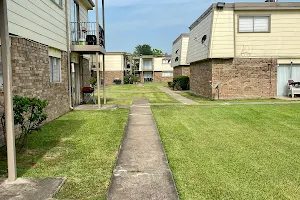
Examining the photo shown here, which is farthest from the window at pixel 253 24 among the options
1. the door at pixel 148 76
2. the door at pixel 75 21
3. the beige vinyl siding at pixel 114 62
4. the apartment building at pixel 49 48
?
the door at pixel 148 76

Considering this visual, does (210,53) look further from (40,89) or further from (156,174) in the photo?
(156,174)

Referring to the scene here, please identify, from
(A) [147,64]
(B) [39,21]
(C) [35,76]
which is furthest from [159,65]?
(C) [35,76]

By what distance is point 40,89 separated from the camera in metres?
9.16

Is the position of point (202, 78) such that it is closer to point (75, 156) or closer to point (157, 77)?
point (75, 156)

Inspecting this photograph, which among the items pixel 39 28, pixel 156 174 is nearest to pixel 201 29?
pixel 39 28

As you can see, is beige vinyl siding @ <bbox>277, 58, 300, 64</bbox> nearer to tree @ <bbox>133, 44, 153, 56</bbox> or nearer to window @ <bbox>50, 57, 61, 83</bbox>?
window @ <bbox>50, 57, 61, 83</bbox>

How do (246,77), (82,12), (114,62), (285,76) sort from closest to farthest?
(82,12) < (246,77) < (285,76) < (114,62)

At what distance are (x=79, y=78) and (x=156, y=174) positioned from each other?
1209cm

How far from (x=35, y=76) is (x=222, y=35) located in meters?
11.5

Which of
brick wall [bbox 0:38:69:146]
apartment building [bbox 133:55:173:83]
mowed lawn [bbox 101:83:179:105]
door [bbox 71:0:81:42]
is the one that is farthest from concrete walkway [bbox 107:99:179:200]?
apartment building [bbox 133:55:173:83]

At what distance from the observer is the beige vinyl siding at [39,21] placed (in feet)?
23.7

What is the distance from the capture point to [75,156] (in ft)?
18.8

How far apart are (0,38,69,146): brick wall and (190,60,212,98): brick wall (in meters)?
9.62

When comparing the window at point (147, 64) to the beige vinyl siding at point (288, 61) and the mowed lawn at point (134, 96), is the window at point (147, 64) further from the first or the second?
the beige vinyl siding at point (288, 61)
